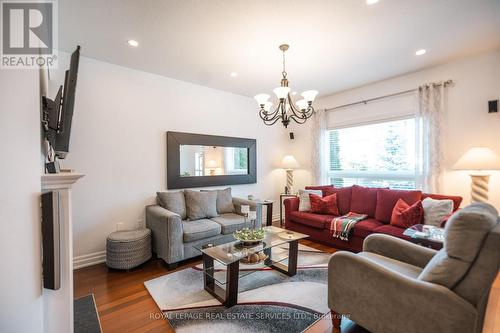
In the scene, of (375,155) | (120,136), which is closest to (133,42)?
(120,136)

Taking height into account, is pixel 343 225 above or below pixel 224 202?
below

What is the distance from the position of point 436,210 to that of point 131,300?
356 centimetres

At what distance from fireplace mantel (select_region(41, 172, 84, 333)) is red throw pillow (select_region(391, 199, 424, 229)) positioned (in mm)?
3424

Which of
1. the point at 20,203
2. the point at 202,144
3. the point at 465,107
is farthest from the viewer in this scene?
the point at 202,144

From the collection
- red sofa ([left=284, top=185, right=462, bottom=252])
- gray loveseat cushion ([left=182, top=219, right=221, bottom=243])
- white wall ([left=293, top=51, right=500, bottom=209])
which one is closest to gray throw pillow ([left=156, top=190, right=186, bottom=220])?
gray loveseat cushion ([left=182, top=219, right=221, bottom=243])

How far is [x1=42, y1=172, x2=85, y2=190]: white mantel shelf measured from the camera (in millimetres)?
1232

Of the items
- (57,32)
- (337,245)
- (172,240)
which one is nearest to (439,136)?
(337,245)

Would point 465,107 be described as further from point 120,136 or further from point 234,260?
point 120,136

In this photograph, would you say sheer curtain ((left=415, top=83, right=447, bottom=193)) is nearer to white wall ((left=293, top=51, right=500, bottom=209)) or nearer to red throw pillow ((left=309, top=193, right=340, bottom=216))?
white wall ((left=293, top=51, right=500, bottom=209))

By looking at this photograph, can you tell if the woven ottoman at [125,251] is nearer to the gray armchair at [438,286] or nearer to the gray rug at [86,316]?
the gray rug at [86,316]

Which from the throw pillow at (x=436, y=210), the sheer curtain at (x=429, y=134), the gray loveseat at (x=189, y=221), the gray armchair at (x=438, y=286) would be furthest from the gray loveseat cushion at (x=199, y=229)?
the sheer curtain at (x=429, y=134)

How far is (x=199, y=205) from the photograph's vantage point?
3.44 meters

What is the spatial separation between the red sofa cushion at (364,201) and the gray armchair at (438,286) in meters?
1.97

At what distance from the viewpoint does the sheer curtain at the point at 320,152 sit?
4.74 metres
